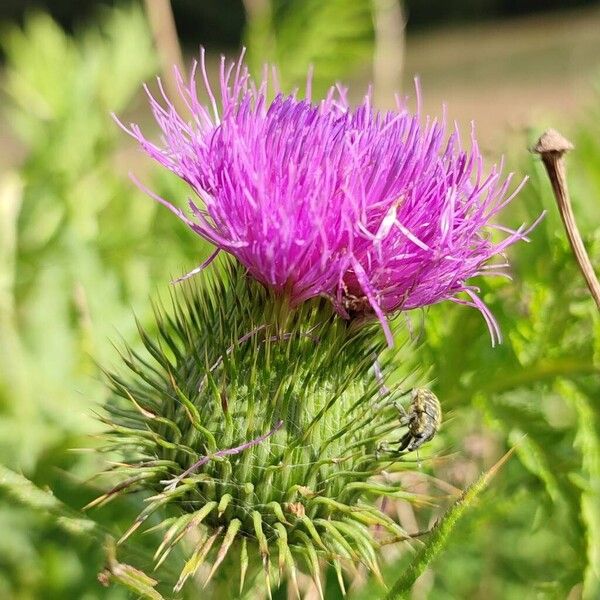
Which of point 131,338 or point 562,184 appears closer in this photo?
point 562,184

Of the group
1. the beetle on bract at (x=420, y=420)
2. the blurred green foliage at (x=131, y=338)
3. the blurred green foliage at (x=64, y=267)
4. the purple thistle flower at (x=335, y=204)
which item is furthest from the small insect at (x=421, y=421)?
the blurred green foliage at (x=64, y=267)

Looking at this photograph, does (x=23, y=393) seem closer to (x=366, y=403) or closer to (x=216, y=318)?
(x=216, y=318)

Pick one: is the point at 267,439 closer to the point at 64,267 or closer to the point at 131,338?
the point at 131,338

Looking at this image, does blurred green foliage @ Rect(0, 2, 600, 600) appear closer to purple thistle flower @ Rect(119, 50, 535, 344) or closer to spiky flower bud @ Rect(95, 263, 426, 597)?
spiky flower bud @ Rect(95, 263, 426, 597)

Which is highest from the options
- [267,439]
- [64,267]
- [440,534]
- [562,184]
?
[562,184]

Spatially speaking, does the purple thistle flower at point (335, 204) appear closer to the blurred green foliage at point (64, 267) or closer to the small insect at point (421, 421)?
the small insect at point (421, 421)

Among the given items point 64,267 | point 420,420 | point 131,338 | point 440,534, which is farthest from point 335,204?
point 64,267
